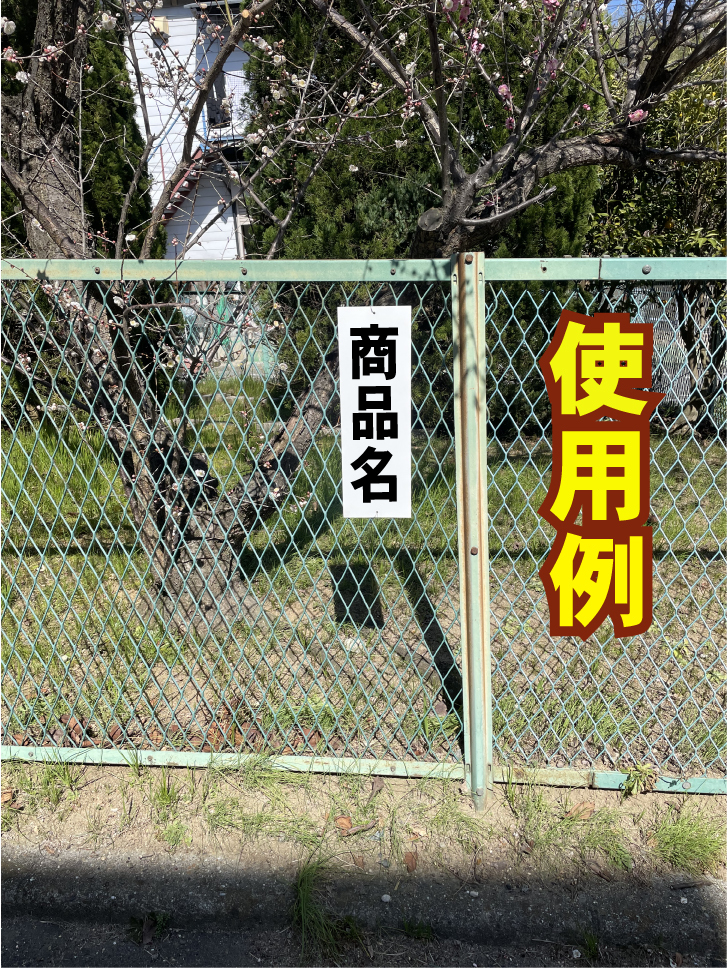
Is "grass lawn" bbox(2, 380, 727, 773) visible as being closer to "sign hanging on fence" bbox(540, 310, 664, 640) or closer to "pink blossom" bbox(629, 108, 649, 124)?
"sign hanging on fence" bbox(540, 310, 664, 640)

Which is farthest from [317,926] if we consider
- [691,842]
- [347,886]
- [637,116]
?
[637,116]

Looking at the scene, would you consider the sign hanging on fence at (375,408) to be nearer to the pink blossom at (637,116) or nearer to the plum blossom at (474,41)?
the plum blossom at (474,41)

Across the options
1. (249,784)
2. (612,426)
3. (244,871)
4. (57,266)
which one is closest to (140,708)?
(249,784)

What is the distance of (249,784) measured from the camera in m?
2.40

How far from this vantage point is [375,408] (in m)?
2.14

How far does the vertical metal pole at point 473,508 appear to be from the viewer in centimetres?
205

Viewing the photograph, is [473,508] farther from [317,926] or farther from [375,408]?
[317,926]

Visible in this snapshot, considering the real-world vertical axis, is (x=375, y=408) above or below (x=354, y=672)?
above

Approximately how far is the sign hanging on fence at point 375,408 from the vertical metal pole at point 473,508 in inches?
5.8

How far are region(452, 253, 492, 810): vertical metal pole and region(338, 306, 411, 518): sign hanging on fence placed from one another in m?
0.15

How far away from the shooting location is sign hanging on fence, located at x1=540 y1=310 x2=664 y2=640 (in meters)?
2.13

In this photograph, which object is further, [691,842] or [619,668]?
[619,668]

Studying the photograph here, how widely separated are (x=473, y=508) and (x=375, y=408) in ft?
1.32

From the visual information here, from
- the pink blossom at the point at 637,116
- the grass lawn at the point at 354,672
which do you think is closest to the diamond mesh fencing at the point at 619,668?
the grass lawn at the point at 354,672
